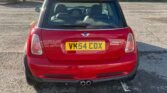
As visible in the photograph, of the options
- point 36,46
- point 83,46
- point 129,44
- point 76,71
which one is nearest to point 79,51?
point 83,46

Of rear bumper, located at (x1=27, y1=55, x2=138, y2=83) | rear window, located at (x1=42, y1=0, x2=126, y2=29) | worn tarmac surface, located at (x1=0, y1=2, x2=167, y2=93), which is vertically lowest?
worn tarmac surface, located at (x1=0, y1=2, x2=167, y2=93)

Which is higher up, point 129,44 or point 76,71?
point 129,44

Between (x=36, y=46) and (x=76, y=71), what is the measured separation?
2.18 feet

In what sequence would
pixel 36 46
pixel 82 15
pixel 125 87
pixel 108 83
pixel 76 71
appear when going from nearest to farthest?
1. pixel 76 71
2. pixel 36 46
3. pixel 108 83
4. pixel 82 15
5. pixel 125 87

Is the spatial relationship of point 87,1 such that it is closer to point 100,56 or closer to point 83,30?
point 83,30

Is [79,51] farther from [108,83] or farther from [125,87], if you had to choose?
Result: [125,87]

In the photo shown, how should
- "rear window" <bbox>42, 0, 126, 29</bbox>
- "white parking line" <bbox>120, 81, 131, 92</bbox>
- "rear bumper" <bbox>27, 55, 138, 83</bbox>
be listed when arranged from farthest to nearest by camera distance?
1. "white parking line" <bbox>120, 81, 131, 92</bbox>
2. "rear window" <bbox>42, 0, 126, 29</bbox>
3. "rear bumper" <bbox>27, 55, 138, 83</bbox>

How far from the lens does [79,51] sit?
4.67 meters

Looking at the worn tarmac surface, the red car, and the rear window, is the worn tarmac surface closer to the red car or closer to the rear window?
the red car

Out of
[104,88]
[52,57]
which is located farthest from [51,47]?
[104,88]

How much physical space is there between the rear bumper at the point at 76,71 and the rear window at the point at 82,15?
0.53m

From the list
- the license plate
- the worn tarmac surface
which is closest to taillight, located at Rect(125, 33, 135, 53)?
the license plate

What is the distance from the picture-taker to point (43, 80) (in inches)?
187

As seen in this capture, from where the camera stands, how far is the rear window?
4.83 meters
